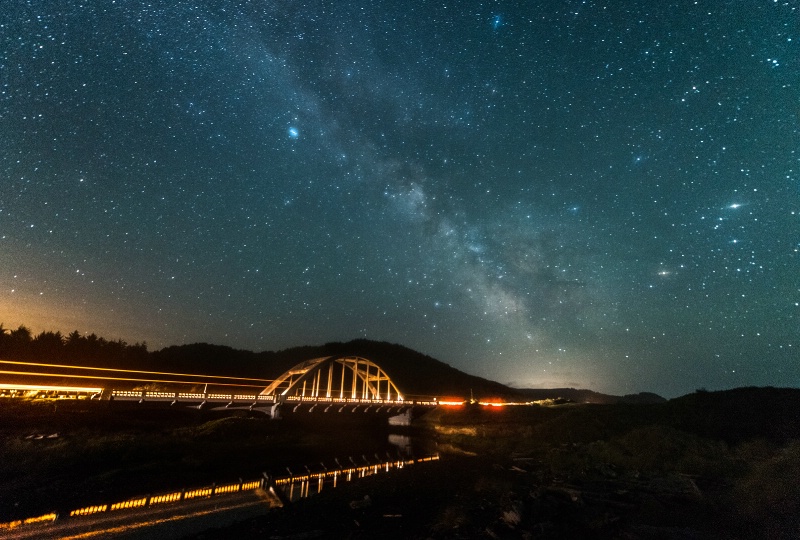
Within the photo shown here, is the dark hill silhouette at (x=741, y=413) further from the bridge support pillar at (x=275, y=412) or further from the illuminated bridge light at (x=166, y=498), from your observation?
the bridge support pillar at (x=275, y=412)

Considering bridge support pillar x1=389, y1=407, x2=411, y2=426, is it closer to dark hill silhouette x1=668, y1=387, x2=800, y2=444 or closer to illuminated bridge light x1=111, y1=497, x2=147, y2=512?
dark hill silhouette x1=668, y1=387, x2=800, y2=444

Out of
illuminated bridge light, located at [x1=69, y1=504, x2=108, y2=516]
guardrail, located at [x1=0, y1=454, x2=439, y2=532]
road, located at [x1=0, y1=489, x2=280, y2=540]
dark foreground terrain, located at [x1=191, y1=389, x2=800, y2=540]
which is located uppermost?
dark foreground terrain, located at [x1=191, y1=389, x2=800, y2=540]

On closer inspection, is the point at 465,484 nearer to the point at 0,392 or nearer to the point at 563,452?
the point at 563,452

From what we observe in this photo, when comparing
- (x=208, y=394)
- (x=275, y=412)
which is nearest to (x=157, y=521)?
(x=208, y=394)

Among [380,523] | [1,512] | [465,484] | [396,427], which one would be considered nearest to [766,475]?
[465,484]

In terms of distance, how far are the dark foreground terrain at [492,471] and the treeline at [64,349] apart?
56.4 metres

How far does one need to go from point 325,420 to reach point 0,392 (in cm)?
3901

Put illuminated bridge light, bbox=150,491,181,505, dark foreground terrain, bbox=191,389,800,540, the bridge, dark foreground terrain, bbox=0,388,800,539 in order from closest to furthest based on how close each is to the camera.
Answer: dark foreground terrain, bbox=191,389,800,540 → dark foreground terrain, bbox=0,388,800,539 → illuminated bridge light, bbox=150,491,181,505 → the bridge

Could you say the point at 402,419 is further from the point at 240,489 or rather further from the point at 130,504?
the point at 130,504

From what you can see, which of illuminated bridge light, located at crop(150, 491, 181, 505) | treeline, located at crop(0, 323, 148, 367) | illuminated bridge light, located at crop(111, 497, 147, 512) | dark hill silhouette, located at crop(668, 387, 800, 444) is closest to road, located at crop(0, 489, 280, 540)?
illuminated bridge light, located at crop(111, 497, 147, 512)

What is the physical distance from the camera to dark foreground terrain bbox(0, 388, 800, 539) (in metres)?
13.9

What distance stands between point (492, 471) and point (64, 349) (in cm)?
10214

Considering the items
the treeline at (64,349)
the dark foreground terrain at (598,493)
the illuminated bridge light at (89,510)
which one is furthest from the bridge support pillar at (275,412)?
the treeline at (64,349)

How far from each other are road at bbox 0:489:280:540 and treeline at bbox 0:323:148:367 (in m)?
82.6
